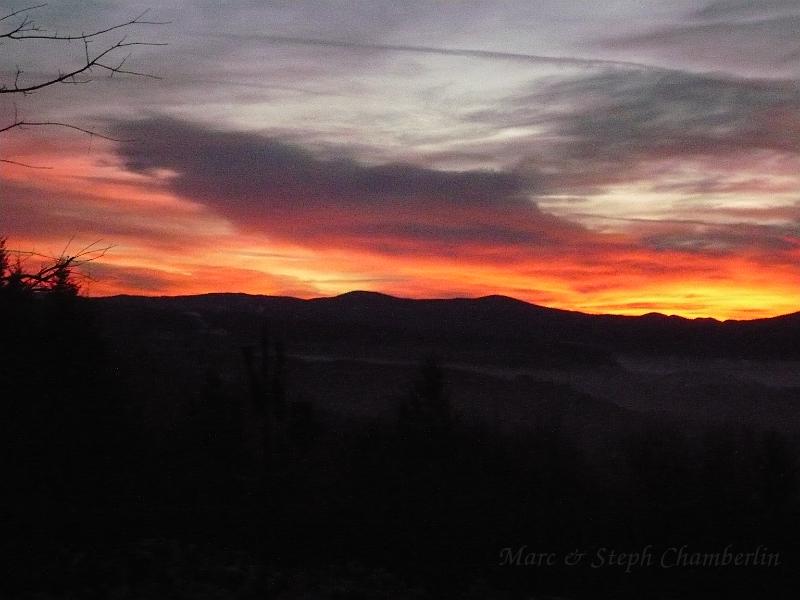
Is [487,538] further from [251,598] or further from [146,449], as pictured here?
[146,449]

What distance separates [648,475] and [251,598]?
140 feet

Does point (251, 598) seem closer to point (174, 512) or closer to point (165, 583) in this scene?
point (165, 583)

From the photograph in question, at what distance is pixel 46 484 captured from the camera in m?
20.2

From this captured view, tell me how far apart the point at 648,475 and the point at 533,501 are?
9663 mm

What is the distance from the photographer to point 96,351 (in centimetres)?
3631

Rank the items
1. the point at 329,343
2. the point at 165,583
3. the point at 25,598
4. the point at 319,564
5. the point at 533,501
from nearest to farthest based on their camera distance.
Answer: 1. the point at 25,598
2. the point at 165,583
3. the point at 319,564
4. the point at 533,501
5. the point at 329,343

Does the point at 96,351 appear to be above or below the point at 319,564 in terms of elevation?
above

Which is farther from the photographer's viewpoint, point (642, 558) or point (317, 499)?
point (317, 499)

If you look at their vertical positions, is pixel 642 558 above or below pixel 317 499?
above

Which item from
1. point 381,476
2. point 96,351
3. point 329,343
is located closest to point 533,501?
point 381,476

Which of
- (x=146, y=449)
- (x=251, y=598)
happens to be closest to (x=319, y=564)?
(x=251, y=598)

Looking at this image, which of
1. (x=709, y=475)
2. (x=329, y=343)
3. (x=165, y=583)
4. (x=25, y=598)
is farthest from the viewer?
(x=329, y=343)

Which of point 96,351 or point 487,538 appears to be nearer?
point 487,538

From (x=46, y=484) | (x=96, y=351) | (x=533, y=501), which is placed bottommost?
(x=533, y=501)
